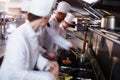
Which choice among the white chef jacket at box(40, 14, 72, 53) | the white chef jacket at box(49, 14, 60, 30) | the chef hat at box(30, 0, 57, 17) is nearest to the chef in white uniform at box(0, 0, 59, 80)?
the chef hat at box(30, 0, 57, 17)

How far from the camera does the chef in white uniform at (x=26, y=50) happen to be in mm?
1164

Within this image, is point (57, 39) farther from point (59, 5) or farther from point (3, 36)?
point (3, 36)

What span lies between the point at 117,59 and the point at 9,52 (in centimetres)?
72

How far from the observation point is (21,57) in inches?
45.6

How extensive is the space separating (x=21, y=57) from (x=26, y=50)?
0.05 metres

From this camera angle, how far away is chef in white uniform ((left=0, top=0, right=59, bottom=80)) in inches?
45.8

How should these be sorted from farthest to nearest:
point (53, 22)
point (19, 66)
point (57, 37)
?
point (53, 22) < point (57, 37) < point (19, 66)

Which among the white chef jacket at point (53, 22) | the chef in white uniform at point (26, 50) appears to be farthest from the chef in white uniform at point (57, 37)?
the chef in white uniform at point (26, 50)

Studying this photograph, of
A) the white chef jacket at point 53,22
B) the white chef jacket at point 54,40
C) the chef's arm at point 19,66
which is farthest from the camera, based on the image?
the white chef jacket at point 53,22

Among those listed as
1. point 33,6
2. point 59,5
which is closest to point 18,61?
point 33,6

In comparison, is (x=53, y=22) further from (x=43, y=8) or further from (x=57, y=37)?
(x=43, y=8)

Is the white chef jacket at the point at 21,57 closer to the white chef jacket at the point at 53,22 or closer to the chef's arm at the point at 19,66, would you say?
the chef's arm at the point at 19,66

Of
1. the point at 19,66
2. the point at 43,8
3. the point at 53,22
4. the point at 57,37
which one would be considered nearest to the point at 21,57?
the point at 19,66

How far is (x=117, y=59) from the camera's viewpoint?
5.00ft
